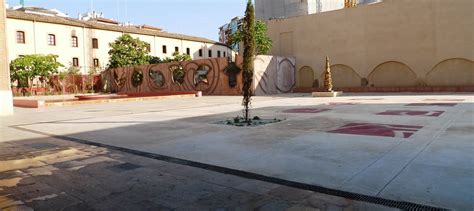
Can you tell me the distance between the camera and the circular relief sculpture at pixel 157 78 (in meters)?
37.5

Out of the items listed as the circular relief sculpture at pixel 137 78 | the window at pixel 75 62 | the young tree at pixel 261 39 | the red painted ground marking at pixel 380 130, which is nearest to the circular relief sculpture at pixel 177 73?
the circular relief sculpture at pixel 137 78

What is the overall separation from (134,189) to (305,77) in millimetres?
31142

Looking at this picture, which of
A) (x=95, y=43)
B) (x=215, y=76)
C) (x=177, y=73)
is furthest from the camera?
(x=95, y=43)

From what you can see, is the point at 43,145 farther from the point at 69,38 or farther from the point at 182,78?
the point at 69,38

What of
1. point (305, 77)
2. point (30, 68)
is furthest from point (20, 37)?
point (305, 77)

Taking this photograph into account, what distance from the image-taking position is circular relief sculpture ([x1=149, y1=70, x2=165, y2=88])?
37.5m

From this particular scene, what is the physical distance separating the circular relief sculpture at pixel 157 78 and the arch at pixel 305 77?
1353cm

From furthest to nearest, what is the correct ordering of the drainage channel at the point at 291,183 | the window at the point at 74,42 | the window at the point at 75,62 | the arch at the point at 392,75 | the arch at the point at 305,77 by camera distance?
1. the window at the point at 75,62
2. the window at the point at 74,42
3. the arch at the point at 305,77
4. the arch at the point at 392,75
5. the drainage channel at the point at 291,183

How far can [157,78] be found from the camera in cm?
3803

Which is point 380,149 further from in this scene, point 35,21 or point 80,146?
point 35,21

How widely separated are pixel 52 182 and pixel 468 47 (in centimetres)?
2863

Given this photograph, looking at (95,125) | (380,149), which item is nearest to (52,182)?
(380,149)

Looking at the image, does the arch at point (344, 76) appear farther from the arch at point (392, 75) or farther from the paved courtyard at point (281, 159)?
the paved courtyard at point (281, 159)

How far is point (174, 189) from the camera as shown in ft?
13.9
